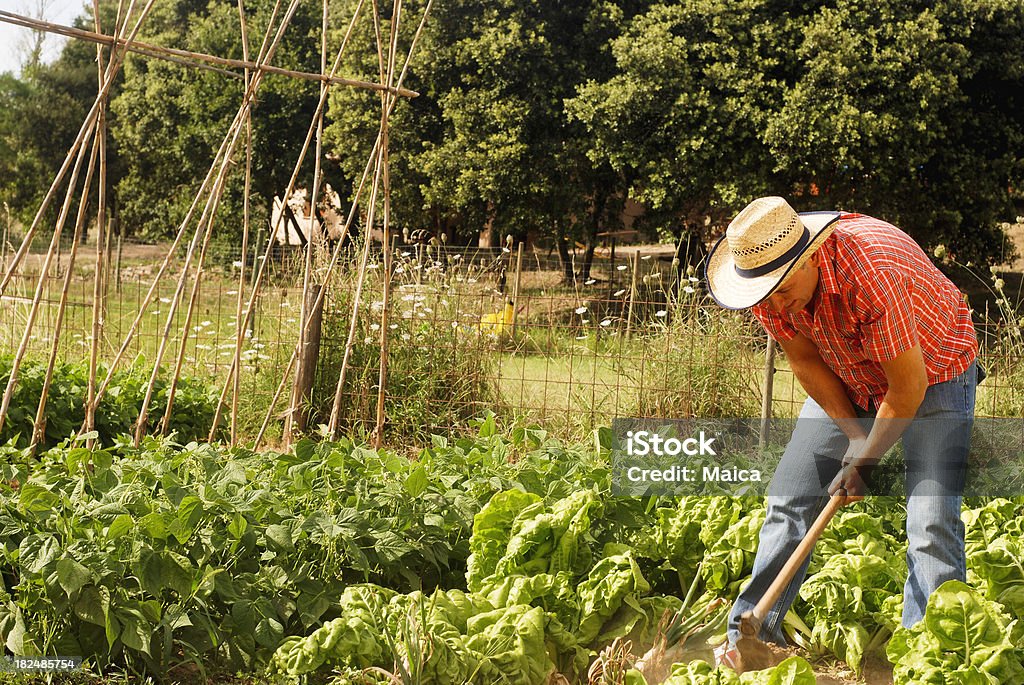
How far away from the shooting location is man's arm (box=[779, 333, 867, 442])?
2.66 m

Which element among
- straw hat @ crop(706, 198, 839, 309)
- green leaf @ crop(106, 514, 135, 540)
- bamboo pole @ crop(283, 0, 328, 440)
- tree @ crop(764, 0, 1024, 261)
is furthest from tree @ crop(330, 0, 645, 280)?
green leaf @ crop(106, 514, 135, 540)

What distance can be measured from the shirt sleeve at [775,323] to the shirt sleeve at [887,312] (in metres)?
0.28

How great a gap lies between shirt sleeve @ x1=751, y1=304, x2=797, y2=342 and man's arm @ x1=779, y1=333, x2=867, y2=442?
2 cm

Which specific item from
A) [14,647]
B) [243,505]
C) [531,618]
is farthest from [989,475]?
[14,647]

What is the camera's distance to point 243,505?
2645 millimetres

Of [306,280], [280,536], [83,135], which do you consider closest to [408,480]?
[280,536]

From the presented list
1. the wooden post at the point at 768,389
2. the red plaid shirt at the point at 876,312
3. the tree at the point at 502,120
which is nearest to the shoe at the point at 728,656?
the red plaid shirt at the point at 876,312

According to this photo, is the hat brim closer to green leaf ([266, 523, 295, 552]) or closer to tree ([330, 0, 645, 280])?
green leaf ([266, 523, 295, 552])

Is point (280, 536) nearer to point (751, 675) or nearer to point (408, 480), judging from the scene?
point (408, 480)

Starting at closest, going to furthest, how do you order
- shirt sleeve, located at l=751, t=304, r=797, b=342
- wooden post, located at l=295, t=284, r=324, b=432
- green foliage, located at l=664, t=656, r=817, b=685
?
green foliage, located at l=664, t=656, r=817, b=685 < shirt sleeve, located at l=751, t=304, r=797, b=342 < wooden post, located at l=295, t=284, r=324, b=432

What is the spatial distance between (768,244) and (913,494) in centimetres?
80

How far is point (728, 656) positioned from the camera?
2.67 m

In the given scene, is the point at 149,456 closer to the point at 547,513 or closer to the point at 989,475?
the point at 547,513

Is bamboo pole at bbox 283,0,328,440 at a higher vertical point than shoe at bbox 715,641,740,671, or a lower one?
higher
